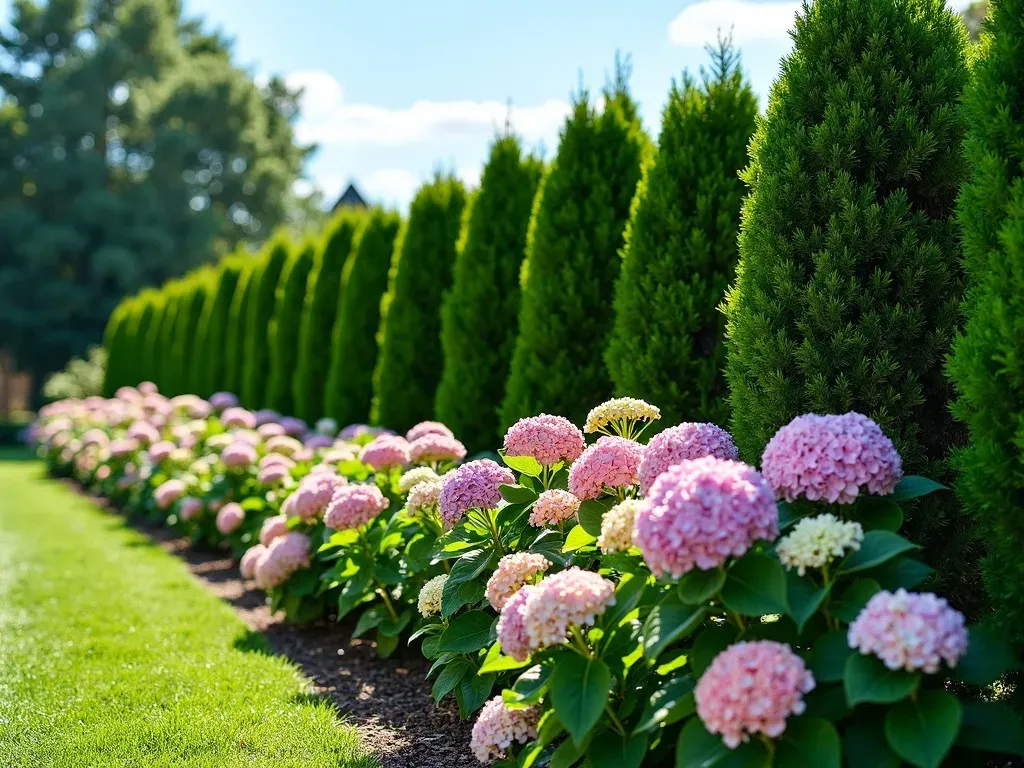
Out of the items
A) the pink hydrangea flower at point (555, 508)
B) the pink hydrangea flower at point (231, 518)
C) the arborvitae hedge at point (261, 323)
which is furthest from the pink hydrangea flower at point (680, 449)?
the arborvitae hedge at point (261, 323)

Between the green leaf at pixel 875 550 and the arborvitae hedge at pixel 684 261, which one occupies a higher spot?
the arborvitae hedge at pixel 684 261

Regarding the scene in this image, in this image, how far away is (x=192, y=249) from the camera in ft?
110

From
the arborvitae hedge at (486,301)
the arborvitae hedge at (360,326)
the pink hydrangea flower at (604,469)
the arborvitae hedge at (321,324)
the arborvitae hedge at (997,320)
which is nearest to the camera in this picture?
the arborvitae hedge at (997,320)

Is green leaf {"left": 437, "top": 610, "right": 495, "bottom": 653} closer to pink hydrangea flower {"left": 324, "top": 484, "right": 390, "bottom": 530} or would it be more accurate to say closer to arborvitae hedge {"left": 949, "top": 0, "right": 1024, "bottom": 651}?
pink hydrangea flower {"left": 324, "top": 484, "right": 390, "bottom": 530}

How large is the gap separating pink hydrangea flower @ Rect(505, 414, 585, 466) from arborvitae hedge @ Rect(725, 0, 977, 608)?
666 millimetres

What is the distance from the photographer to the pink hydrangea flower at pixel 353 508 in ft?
14.9

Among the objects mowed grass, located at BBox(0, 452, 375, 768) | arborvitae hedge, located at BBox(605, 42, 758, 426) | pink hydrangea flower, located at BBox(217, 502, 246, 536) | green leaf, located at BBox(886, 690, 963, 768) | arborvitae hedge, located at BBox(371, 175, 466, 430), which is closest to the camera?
green leaf, located at BBox(886, 690, 963, 768)

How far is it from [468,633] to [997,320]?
2093 mm

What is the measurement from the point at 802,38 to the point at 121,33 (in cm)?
3765

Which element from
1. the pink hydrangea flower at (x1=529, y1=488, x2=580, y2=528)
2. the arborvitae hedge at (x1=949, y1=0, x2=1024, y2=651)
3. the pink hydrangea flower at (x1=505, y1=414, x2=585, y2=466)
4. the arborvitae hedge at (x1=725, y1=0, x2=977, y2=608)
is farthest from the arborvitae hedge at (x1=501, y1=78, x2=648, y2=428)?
the arborvitae hedge at (x1=949, y1=0, x2=1024, y2=651)

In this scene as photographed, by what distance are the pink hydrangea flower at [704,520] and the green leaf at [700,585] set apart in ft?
0.15

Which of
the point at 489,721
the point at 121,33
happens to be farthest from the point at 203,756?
the point at 121,33

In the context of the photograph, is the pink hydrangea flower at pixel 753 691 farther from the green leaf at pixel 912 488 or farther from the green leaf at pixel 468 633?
the green leaf at pixel 468 633

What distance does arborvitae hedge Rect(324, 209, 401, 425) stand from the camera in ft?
30.8
